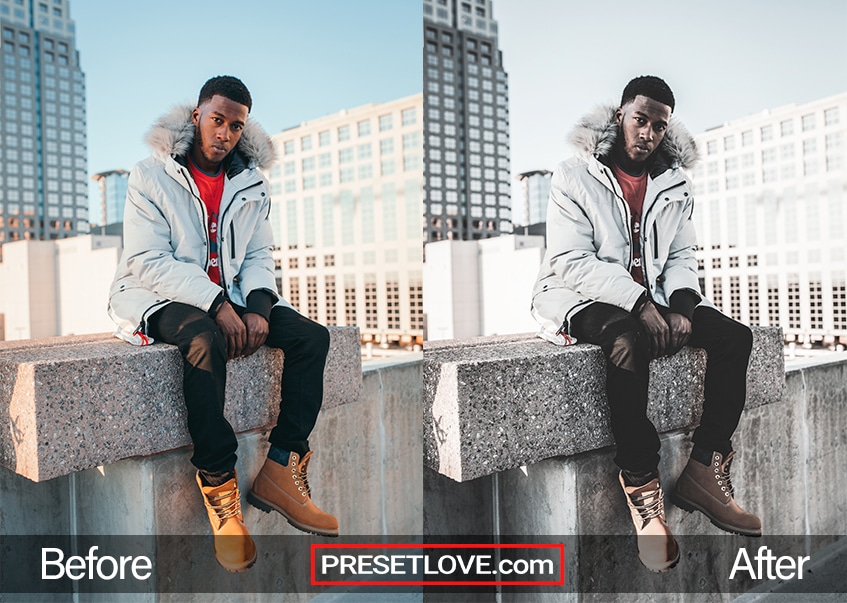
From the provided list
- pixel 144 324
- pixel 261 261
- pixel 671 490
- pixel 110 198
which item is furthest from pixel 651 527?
pixel 110 198

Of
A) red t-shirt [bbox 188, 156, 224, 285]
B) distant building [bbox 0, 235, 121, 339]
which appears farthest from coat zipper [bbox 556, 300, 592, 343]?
distant building [bbox 0, 235, 121, 339]

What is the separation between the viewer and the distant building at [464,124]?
302cm

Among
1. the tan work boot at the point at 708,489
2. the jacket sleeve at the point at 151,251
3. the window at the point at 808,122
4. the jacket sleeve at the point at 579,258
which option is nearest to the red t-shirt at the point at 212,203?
the jacket sleeve at the point at 151,251

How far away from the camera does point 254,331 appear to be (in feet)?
8.47

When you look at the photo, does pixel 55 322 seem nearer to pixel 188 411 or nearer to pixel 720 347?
pixel 188 411

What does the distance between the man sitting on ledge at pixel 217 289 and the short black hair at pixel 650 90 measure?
1452 mm

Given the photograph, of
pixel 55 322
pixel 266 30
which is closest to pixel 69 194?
pixel 55 322

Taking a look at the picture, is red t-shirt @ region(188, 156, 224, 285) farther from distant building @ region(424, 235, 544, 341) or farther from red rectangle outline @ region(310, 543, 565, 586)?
red rectangle outline @ region(310, 543, 565, 586)

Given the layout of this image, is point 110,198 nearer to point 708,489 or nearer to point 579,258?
point 579,258

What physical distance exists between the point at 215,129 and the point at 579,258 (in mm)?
1427

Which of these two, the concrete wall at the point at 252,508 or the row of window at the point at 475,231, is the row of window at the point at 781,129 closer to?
the row of window at the point at 475,231

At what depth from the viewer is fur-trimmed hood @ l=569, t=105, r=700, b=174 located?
2.83 meters

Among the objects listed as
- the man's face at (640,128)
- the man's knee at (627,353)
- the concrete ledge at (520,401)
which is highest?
the man's face at (640,128)

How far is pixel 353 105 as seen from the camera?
3070mm
